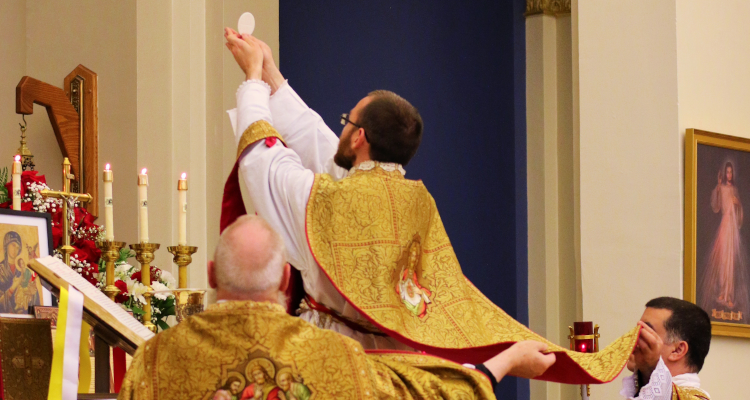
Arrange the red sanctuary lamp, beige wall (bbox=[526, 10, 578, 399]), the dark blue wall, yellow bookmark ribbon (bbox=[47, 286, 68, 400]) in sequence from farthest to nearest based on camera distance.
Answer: beige wall (bbox=[526, 10, 578, 399]), the dark blue wall, the red sanctuary lamp, yellow bookmark ribbon (bbox=[47, 286, 68, 400])

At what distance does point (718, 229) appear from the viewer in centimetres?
533

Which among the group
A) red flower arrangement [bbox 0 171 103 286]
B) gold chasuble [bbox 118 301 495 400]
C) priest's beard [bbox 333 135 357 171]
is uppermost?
priest's beard [bbox 333 135 357 171]

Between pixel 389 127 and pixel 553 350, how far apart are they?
90cm

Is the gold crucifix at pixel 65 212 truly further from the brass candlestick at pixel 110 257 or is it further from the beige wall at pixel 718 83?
the beige wall at pixel 718 83

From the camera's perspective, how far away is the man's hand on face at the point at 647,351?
3.86 meters

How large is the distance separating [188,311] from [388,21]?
14.6 ft

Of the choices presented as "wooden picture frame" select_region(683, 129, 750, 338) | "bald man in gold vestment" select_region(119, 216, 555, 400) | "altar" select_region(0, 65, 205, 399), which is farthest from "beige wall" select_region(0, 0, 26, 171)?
"bald man in gold vestment" select_region(119, 216, 555, 400)

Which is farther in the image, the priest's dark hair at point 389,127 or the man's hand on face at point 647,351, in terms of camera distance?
the man's hand on face at point 647,351

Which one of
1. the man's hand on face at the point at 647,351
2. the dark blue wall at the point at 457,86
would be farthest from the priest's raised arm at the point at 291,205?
the dark blue wall at the point at 457,86

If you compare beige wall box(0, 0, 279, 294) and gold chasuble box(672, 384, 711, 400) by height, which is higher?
beige wall box(0, 0, 279, 294)

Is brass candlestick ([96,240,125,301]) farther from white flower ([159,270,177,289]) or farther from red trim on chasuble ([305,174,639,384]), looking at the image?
red trim on chasuble ([305,174,639,384])

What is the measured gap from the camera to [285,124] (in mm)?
3672

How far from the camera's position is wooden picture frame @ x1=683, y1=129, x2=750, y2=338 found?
509 cm

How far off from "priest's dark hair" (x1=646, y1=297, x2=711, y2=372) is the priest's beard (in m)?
1.57
